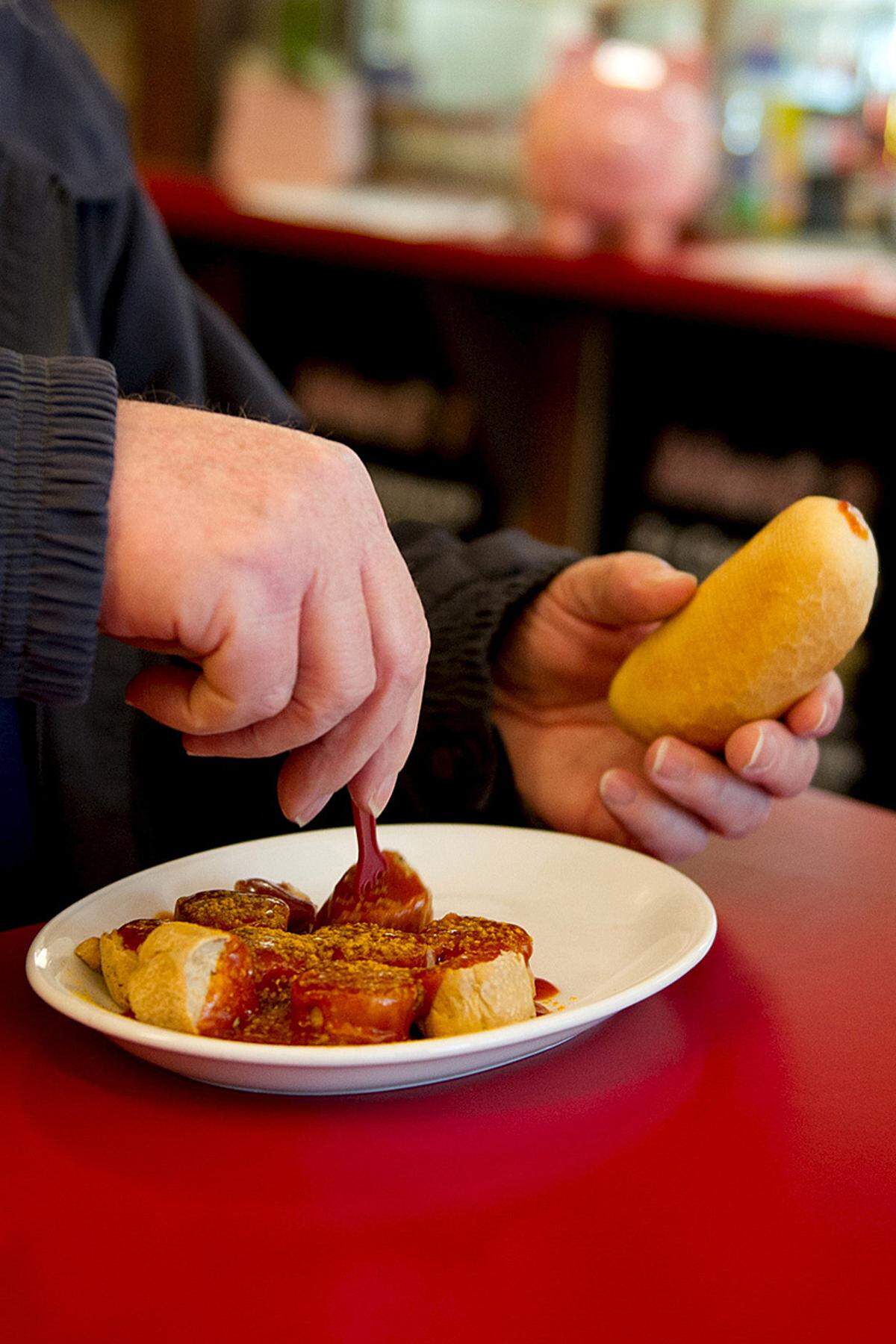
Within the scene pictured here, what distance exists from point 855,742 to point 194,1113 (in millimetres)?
1999

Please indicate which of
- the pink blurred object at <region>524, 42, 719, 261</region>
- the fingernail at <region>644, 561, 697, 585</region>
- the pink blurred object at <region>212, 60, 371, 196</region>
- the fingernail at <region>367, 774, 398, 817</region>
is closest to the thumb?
the fingernail at <region>644, 561, 697, 585</region>

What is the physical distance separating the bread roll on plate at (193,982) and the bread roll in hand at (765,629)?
0.38 m

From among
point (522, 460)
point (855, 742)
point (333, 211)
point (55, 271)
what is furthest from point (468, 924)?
point (333, 211)

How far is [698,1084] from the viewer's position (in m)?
0.66

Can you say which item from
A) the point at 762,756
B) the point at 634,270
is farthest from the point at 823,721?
the point at 634,270

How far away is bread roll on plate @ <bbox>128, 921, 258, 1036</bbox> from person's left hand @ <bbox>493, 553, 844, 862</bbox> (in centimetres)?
35

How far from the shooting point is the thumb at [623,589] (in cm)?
98

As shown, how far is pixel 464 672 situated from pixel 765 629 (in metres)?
0.22

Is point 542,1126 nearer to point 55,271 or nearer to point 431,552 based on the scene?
point 431,552

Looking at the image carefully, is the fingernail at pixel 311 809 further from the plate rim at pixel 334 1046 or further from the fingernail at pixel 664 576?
the fingernail at pixel 664 576

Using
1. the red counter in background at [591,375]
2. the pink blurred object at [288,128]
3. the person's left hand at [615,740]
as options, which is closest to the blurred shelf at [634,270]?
the red counter in background at [591,375]

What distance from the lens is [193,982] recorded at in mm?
627

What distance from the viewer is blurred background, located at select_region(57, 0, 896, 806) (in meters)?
2.53

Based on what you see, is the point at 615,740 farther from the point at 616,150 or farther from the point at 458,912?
the point at 616,150
